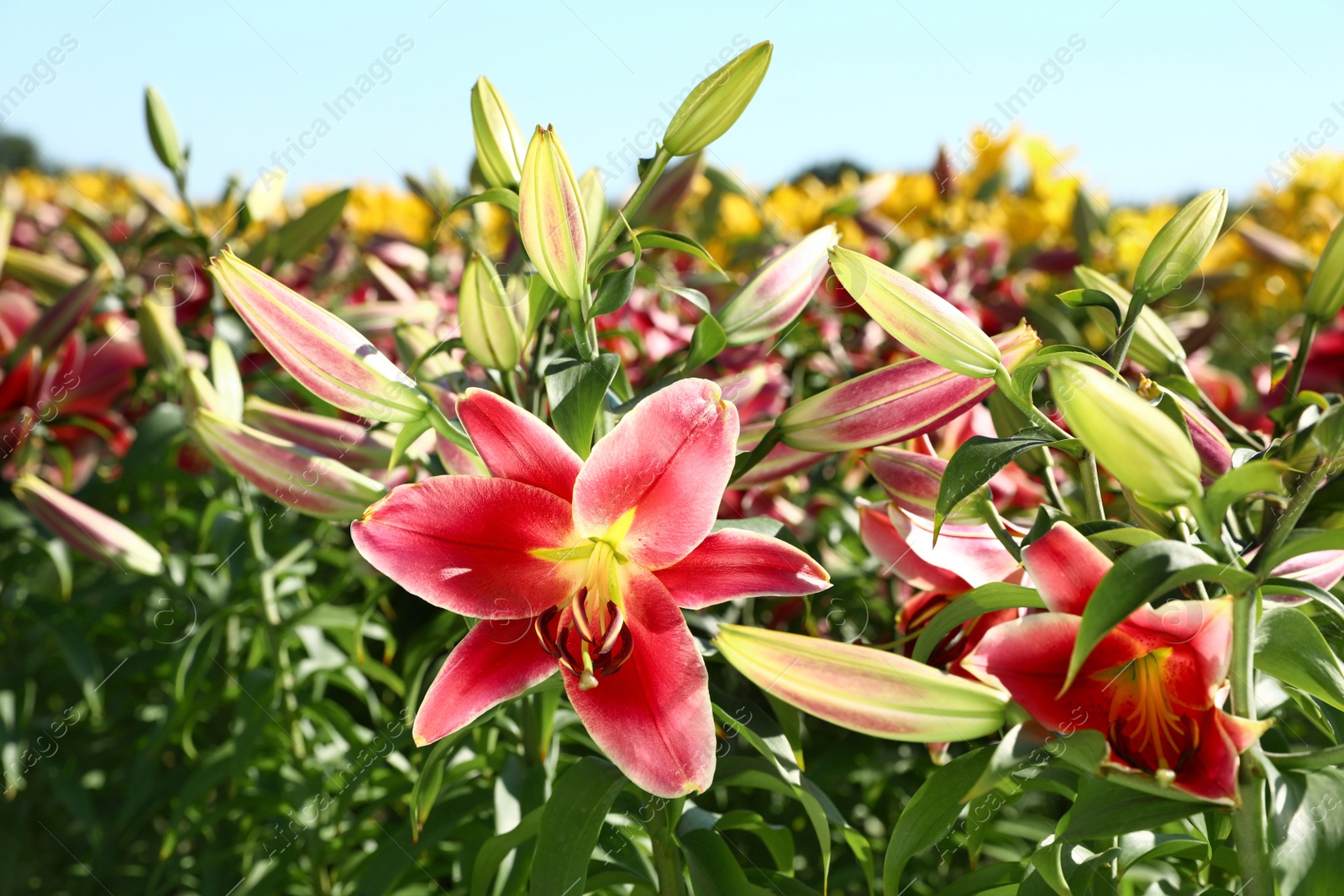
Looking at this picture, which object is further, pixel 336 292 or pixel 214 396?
pixel 336 292

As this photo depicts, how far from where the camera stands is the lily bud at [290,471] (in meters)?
0.66

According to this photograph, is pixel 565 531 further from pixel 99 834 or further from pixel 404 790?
pixel 99 834

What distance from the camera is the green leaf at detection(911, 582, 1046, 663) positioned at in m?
0.51

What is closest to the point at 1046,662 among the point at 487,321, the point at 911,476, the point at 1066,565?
the point at 1066,565

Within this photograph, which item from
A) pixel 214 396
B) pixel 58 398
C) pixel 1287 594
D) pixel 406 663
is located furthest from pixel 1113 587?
pixel 58 398

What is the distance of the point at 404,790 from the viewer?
1033mm

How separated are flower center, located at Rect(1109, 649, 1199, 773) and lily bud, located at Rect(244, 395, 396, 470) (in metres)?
0.53

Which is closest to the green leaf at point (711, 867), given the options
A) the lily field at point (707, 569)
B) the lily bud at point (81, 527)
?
the lily field at point (707, 569)

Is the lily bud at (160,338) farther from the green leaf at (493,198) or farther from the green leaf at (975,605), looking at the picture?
the green leaf at (975,605)

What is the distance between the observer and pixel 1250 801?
0.46 meters

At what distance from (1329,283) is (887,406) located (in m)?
0.26

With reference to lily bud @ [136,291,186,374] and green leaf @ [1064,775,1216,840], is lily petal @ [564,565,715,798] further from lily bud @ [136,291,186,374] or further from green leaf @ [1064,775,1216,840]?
lily bud @ [136,291,186,374]

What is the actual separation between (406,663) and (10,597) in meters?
0.88

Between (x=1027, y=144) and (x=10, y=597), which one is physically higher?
(x=1027, y=144)
